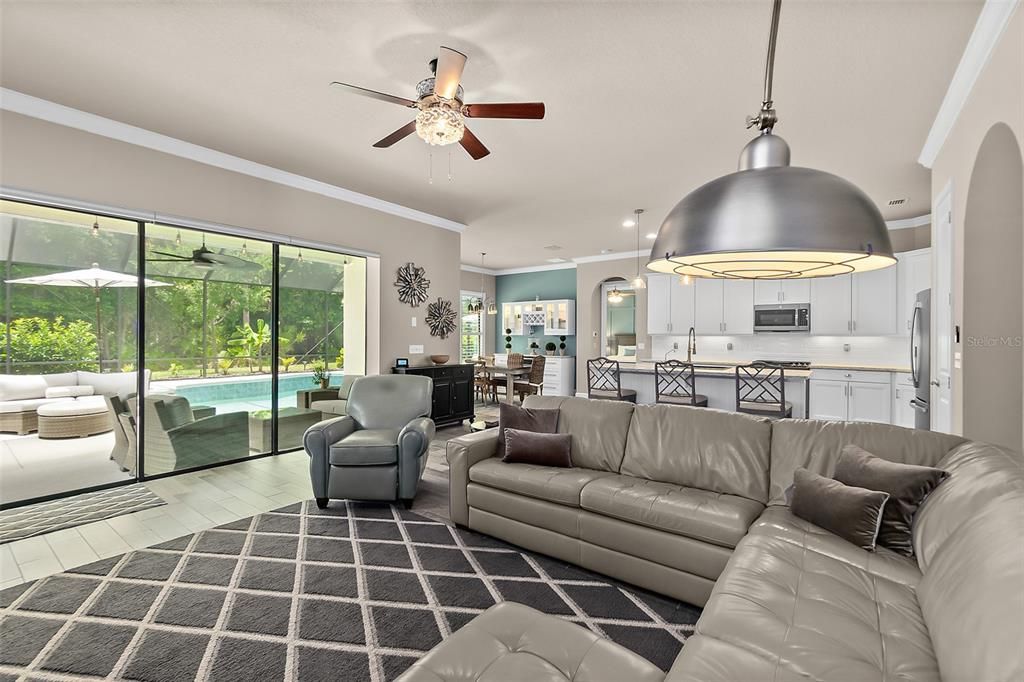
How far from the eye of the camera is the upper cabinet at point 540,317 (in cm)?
1005

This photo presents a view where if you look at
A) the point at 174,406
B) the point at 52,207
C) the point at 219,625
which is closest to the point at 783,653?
the point at 219,625

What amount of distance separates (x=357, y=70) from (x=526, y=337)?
26.8 ft

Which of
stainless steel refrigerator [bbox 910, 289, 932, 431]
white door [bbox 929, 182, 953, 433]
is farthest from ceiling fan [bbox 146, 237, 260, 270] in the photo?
stainless steel refrigerator [bbox 910, 289, 932, 431]

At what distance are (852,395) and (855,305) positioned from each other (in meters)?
1.27

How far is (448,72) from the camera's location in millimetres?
2316

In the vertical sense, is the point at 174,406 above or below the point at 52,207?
below

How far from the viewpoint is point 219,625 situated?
208 cm

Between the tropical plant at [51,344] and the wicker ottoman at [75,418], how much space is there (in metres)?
0.29

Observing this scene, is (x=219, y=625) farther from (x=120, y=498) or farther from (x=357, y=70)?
(x=357, y=70)

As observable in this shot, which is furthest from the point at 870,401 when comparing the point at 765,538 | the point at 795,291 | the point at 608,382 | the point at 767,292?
the point at 765,538

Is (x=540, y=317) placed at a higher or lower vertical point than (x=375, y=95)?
lower

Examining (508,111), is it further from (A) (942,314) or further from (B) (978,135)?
(A) (942,314)

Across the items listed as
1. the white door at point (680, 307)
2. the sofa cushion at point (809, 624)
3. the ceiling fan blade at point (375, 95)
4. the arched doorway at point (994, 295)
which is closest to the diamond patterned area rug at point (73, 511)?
the ceiling fan blade at point (375, 95)

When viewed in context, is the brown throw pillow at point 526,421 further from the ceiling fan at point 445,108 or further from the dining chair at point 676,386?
the dining chair at point 676,386
